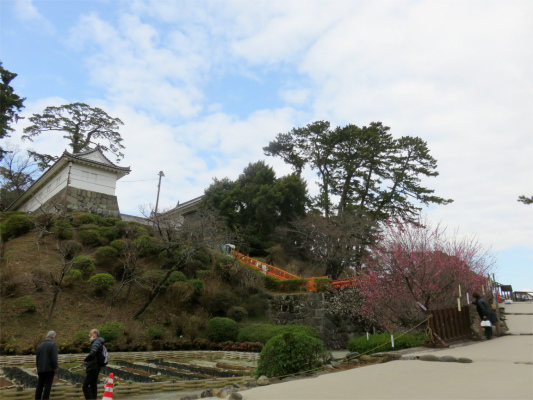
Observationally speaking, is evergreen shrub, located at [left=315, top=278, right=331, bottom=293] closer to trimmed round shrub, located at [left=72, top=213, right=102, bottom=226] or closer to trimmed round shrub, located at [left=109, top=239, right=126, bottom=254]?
trimmed round shrub, located at [left=109, top=239, right=126, bottom=254]

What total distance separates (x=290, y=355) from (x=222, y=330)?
10236 millimetres

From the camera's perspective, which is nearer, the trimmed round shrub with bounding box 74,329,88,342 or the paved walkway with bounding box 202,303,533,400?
the paved walkway with bounding box 202,303,533,400

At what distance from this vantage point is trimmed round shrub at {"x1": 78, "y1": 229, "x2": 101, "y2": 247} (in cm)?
2058

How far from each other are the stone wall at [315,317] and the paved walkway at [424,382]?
10822 mm

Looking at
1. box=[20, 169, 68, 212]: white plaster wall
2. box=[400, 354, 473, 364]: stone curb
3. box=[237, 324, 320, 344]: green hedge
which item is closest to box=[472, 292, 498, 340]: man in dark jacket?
box=[400, 354, 473, 364]: stone curb

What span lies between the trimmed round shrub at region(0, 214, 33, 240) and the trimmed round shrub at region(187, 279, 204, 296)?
11.5 m

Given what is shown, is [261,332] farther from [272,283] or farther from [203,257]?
[203,257]

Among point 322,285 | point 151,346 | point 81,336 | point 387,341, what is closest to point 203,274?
point 151,346

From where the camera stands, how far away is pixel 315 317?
61.2ft

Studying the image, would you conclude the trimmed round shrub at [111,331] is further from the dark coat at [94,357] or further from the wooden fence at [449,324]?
the wooden fence at [449,324]

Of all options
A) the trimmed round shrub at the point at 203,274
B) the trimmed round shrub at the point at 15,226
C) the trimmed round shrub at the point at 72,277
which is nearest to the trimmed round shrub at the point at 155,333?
the trimmed round shrub at the point at 203,274

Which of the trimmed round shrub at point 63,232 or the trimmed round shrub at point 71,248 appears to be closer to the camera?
the trimmed round shrub at point 71,248

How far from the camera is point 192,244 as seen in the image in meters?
19.0

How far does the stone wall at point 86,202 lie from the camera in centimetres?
2515
